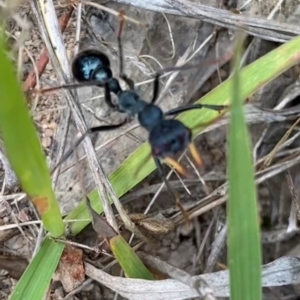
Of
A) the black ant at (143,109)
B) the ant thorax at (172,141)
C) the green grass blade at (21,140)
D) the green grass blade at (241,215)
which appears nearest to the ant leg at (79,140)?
the black ant at (143,109)

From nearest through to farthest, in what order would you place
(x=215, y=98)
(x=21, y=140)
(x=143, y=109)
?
(x=21, y=140) → (x=215, y=98) → (x=143, y=109)

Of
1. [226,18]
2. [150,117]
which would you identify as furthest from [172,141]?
[226,18]

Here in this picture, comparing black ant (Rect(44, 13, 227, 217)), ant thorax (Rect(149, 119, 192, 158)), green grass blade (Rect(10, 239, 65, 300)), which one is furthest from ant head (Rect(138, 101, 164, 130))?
green grass blade (Rect(10, 239, 65, 300))

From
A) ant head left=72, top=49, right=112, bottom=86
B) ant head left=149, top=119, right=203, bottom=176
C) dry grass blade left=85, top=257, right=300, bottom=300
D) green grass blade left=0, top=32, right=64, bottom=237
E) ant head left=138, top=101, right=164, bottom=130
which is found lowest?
dry grass blade left=85, top=257, right=300, bottom=300

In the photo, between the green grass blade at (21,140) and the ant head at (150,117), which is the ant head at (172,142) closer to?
the ant head at (150,117)

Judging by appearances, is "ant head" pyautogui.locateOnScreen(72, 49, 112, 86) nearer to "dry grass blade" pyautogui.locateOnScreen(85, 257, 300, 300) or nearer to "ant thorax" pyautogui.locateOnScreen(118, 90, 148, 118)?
"ant thorax" pyautogui.locateOnScreen(118, 90, 148, 118)

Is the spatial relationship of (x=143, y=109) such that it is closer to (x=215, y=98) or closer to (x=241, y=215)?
(x=215, y=98)
